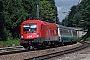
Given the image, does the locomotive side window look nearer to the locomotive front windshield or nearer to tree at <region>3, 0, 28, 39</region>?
the locomotive front windshield

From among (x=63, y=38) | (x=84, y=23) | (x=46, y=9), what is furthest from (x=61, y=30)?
(x=46, y=9)

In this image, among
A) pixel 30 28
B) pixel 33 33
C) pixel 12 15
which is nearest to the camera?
pixel 33 33

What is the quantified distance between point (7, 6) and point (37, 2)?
3512 centimetres

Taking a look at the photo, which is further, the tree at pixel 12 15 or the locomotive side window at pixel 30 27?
the tree at pixel 12 15

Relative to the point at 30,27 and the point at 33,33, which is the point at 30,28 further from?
the point at 33,33

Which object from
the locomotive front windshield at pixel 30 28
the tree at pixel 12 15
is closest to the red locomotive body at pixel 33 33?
the locomotive front windshield at pixel 30 28

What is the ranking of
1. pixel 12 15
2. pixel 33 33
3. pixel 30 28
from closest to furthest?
pixel 33 33, pixel 30 28, pixel 12 15

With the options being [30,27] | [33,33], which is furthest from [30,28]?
[33,33]

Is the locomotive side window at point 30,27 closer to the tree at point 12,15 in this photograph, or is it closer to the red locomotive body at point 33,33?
the red locomotive body at point 33,33

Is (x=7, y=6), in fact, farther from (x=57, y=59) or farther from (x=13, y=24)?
(x=57, y=59)

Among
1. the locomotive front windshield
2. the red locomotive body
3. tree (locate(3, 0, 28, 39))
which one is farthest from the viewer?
tree (locate(3, 0, 28, 39))

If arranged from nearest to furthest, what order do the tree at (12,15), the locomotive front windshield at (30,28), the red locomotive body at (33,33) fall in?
1. the red locomotive body at (33,33)
2. the locomotive front windshield at (30,28)
3. the tree at (12,15)

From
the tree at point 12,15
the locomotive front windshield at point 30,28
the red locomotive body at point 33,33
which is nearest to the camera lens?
the red locomotive body at point 33,33

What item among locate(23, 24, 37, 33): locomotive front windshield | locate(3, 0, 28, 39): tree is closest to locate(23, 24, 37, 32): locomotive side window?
locate(23, 24, 37, 33): locomotive front windshield
